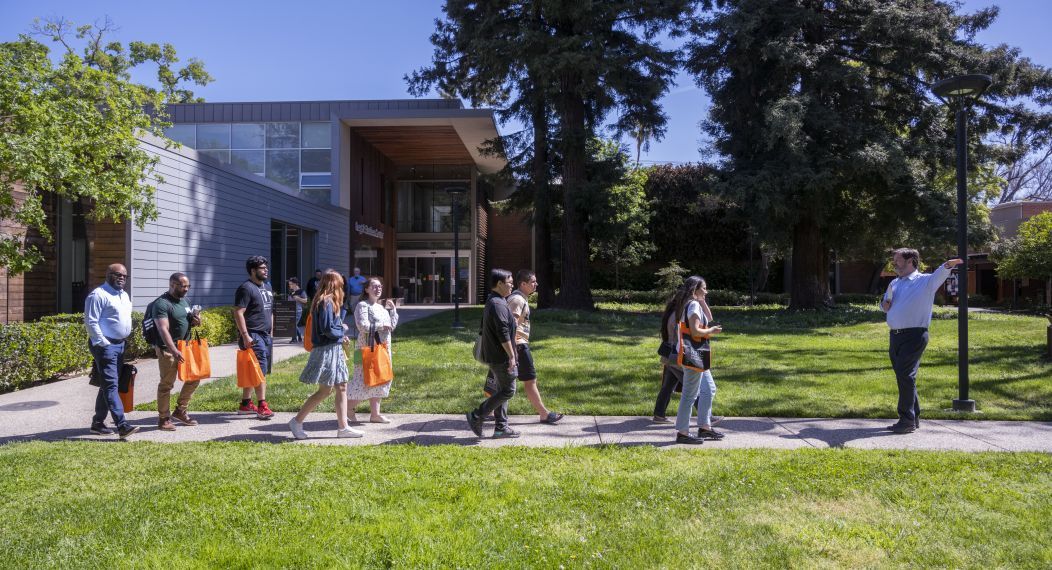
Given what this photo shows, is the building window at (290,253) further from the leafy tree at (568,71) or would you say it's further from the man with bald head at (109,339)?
the man with bald head at (109,339)

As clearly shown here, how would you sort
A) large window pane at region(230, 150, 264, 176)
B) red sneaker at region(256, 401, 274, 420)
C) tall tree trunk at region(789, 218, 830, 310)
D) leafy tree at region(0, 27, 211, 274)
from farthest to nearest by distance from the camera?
large window pane at region(230, 150, 264, 176) < tall tree trunk at region(789, 218, 830, 310) < leafy tree at region(0, 27, 211, 274) < red sneaker at region(256, 401, 274, 420)

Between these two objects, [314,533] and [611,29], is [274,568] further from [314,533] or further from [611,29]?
[611,29]

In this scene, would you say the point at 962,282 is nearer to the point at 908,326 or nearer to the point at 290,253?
the point at 908,326

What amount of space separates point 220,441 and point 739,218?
744 inches

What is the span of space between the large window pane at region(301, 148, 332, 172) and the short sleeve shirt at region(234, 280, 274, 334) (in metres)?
18.2

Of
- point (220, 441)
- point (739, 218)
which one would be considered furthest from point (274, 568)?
point (739, 218)

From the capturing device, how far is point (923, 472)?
5008 mm

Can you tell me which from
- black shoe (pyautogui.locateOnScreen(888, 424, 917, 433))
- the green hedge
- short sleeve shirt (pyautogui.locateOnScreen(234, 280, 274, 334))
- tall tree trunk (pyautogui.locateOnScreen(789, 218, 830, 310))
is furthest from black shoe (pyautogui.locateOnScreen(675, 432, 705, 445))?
tall tree trunk (pyautogui.locateOnScreen(789, 218, 830, 310))

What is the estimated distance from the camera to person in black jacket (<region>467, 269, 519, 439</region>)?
6133mm

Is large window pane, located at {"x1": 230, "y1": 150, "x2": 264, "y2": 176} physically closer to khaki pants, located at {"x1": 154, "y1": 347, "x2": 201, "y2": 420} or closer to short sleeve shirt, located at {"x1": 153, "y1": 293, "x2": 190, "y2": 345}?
short sleeve shirt, located at {"x1": 153, "y1": 293, "x2": 190, "y2": 345}

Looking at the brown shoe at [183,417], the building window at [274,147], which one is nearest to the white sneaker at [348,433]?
the brown shoe at [183,417]

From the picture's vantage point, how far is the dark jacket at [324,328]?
6.36m

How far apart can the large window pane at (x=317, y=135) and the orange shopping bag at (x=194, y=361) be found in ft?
62.1

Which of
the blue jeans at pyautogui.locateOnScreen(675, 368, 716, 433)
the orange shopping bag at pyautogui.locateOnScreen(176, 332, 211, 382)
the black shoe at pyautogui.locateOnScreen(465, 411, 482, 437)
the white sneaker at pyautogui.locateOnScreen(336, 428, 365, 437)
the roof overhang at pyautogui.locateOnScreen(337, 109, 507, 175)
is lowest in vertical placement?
the white sneaker at pyautogui.locateOnScreen(336, 428, 365, 437)
